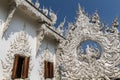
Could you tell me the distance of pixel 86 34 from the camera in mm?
9188

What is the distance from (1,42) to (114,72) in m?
5.17

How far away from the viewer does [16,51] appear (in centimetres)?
561

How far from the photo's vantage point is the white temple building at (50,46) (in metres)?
5.45

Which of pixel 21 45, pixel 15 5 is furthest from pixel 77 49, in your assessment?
pixel 15 5

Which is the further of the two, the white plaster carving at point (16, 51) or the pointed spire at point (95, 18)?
the pointed spire at point (95, 18)

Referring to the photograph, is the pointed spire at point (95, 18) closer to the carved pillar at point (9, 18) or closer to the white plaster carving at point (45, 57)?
the white plaster carving at point (45, 57)

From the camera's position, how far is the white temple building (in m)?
5.45

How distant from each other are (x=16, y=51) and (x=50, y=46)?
2.56 metres

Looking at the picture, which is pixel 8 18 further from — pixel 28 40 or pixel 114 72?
pixel 114 72

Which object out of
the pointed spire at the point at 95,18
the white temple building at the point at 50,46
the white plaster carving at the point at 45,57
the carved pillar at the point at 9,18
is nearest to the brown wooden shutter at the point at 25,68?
the white temple building at the point at 50,46

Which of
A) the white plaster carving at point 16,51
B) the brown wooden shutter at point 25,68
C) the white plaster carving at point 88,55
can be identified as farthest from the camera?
the white plaster carving at point 88,55

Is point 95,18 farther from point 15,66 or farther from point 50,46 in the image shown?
point 15,66

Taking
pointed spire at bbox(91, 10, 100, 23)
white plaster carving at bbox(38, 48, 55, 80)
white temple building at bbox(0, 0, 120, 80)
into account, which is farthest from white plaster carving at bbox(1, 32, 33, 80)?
pointed spire at bbox(91, 10, 100, 23)

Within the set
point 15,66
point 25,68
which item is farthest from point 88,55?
point 15,66
